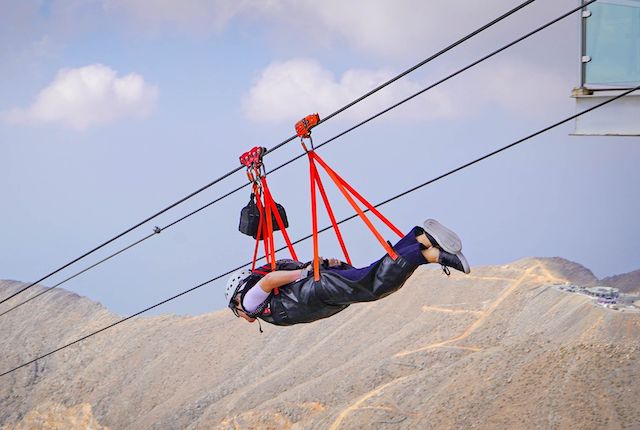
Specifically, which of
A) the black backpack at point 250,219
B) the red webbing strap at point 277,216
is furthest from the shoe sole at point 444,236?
the black backpack at point 250,219

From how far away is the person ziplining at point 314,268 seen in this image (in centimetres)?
747

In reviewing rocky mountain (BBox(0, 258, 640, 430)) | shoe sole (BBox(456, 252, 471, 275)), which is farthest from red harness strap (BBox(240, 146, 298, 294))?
rocky mountain (BBox(0, 258, 640, 430))

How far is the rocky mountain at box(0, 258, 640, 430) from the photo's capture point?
23.9 meters

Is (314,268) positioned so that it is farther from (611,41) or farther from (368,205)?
(611,41)

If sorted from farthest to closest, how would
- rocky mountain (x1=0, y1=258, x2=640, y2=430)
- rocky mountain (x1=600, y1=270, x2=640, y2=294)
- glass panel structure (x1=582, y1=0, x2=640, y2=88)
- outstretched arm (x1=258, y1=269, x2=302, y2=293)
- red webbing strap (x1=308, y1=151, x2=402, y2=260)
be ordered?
rocky mountain (x1=600, y1=270, x2=640, y2=294) → rocky mountain (x1=0, y1=258, x2=640, y2=430) → glass panel structure (x1=582, y1=0, x2=640, y2=88) → outstretched arm (x1=258, y1=269, x2=302, y2=293) → red webbing strap (x1=308, y1=151, x2=402, y2=260)

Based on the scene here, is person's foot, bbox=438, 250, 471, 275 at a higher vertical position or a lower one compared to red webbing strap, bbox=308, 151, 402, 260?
lower

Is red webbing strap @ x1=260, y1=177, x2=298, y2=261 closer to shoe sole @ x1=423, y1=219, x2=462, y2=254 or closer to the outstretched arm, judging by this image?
the outstretched arm

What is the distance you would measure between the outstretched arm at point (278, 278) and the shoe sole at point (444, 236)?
1741mm

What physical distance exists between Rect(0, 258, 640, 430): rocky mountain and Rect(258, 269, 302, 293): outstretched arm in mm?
15415

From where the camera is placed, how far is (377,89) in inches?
333

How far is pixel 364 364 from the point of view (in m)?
33.4

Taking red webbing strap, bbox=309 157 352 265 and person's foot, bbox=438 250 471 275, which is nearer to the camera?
person's foot, bbox=438 250 471 275

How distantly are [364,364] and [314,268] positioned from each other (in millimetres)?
25843

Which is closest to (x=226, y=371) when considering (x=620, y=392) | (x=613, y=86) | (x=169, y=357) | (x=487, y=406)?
(x=169, y=357)
